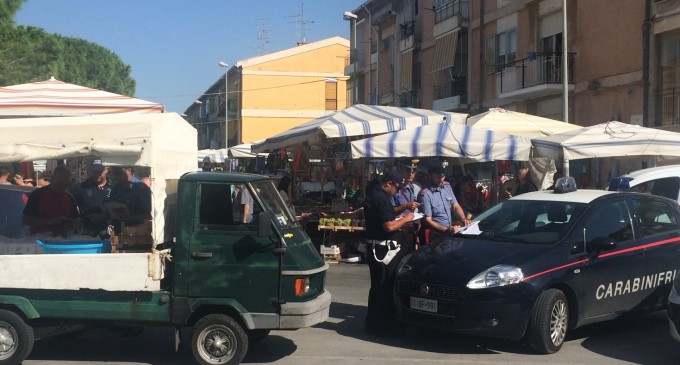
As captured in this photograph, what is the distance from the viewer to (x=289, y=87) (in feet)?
191

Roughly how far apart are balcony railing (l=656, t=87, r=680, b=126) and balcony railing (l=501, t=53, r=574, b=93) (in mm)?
4055

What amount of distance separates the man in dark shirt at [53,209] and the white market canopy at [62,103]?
1.74m

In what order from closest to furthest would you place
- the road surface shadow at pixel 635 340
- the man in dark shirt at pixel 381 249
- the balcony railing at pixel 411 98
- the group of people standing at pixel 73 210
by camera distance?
the road surface shadow at pixel 635 340 → the group of people standing at pixel 73 210 → the man in dark shirt at pixel 381 249 → the balcony railing at pixel 411 98

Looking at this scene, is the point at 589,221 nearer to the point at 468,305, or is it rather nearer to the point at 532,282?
the point at 532,282

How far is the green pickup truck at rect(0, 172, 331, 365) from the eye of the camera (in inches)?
272

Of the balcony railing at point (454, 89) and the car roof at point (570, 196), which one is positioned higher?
the balcony railing at point (454, 89)

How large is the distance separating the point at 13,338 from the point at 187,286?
1.70 metres

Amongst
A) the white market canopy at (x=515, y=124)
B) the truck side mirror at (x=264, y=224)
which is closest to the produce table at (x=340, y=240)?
the white market canopy at (x=515, y=124)

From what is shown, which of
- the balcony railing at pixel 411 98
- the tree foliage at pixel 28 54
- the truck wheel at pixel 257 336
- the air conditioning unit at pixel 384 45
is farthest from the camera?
the air conditioning unit at pixel 384 45

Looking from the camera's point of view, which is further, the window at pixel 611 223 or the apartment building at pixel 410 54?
the apartment building at pixel 410 54

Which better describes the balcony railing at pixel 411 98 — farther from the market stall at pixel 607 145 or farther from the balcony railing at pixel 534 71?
the market stall at pixel 607 145

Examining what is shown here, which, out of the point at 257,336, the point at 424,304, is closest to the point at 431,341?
the point at 424,304

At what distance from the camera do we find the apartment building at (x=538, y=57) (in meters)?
21.3

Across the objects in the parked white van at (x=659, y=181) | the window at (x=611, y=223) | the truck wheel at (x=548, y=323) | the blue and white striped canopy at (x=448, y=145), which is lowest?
the truck wheel at (x=548, y=323)
